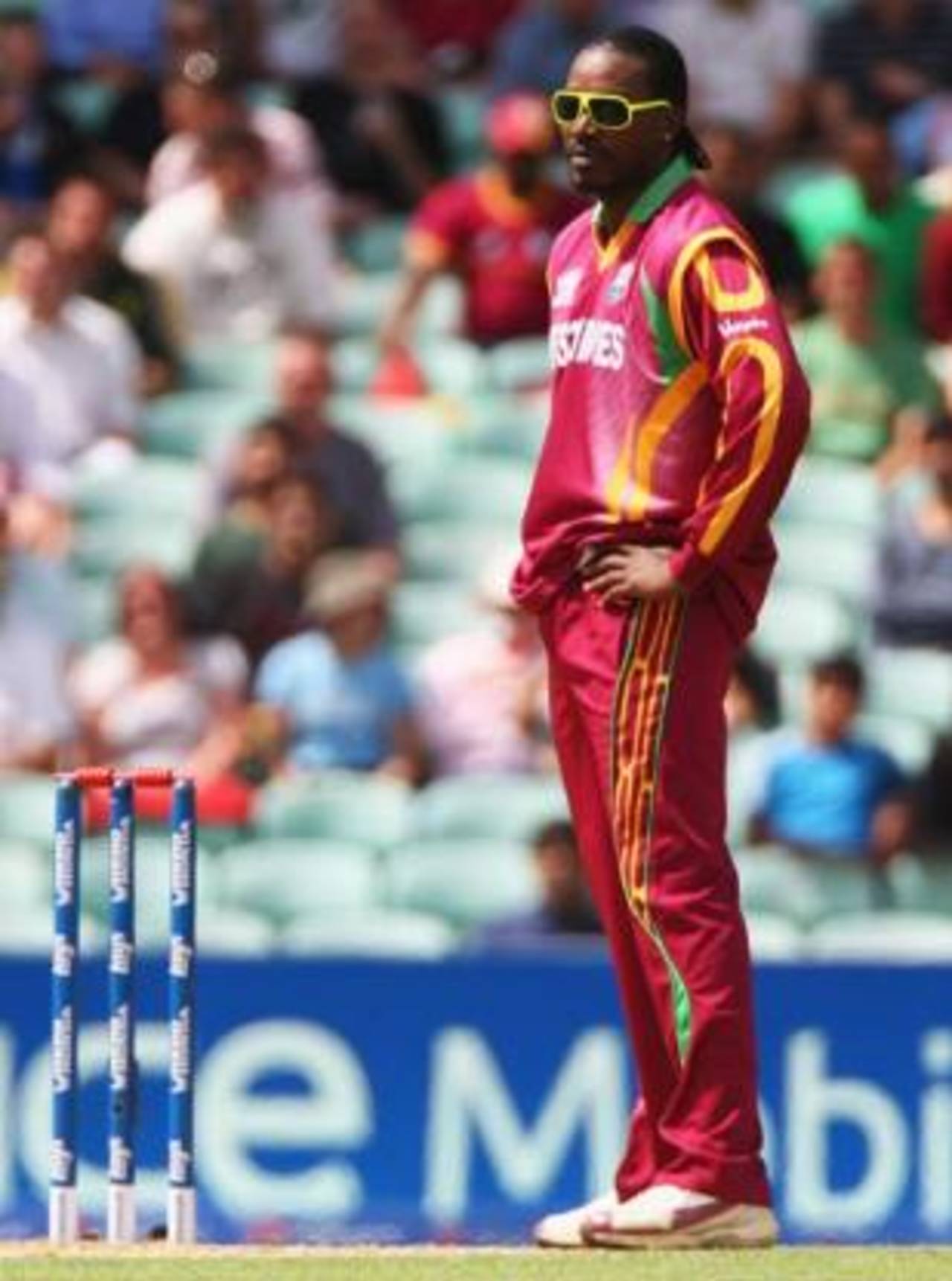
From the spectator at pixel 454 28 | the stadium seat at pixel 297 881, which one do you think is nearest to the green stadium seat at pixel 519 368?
the spectator at pixel 454 28

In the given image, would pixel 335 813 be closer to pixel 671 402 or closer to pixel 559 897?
pixel 559 897

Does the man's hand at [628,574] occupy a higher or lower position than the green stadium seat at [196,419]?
lower

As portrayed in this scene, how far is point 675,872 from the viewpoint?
23.9ft

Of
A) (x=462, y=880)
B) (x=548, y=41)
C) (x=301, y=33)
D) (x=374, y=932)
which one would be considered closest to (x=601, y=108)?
(x=374, y=932)

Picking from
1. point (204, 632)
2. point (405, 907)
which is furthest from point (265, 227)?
→ point (405, 907)

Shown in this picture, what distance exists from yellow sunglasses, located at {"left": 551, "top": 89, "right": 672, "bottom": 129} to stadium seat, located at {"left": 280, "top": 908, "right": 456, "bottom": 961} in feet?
13.7

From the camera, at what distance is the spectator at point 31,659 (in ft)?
41.8

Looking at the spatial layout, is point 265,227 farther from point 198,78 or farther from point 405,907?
point 405,907

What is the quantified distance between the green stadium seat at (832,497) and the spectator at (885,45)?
215 centimetres

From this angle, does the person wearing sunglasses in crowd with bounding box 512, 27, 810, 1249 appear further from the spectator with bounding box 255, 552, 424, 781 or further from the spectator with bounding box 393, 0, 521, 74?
the spectator with bounding box 393, 0, 521, 74

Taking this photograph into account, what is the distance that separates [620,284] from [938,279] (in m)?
6.96

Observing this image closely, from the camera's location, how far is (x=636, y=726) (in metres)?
7.30

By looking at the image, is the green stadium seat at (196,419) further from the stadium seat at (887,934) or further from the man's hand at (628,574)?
the man's hand at (628,574)

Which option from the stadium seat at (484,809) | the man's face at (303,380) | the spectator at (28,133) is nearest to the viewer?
the stadium seat at (484,809)
